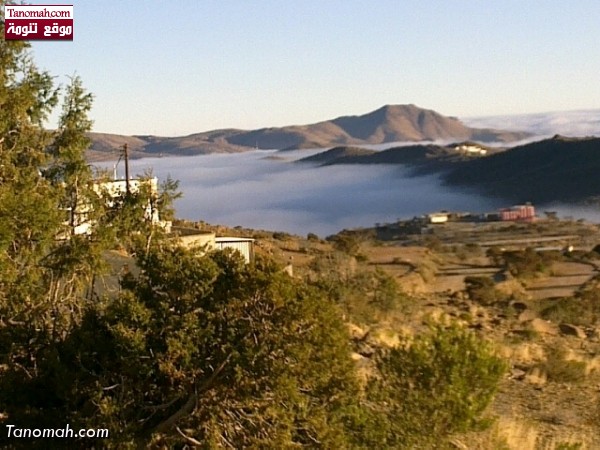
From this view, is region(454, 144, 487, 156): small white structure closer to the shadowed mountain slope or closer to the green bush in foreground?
the shadowed mountain slope

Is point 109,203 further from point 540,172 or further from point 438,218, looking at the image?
point 540,172

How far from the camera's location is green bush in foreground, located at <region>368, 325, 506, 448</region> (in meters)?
9.12

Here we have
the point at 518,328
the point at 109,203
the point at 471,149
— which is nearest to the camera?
the point at 109,203

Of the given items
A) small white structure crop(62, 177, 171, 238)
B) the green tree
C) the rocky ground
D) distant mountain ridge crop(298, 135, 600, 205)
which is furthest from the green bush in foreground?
distant mountain ridge crop(298, 135, 600, 205)

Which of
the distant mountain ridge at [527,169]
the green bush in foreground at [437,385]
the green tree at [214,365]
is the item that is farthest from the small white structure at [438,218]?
the green tree at [214,365]

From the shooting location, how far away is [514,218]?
75500 millimetres

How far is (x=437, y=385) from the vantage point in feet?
31.1

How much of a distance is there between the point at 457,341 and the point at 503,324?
56.7ft

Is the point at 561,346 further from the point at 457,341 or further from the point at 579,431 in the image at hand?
the point at 457,341

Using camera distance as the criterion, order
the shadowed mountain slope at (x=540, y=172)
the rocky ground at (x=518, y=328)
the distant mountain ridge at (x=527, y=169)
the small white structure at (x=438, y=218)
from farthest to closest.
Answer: the distant mountain ridge at (x=527, y=169) < the shadowed mountain slope at (x=540, y=172) < the small white structure at (x=438, y=218) < the rocky ground at (x=518, y=328)

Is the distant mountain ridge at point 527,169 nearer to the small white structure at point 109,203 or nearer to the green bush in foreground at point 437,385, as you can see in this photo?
the green bush in foreground at point 437,385

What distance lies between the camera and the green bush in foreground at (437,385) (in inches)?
359

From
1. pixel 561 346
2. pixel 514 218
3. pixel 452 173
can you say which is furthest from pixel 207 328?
pixel 452 173

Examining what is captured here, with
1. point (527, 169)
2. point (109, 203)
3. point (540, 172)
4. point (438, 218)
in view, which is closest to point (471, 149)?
point (527, 169)
